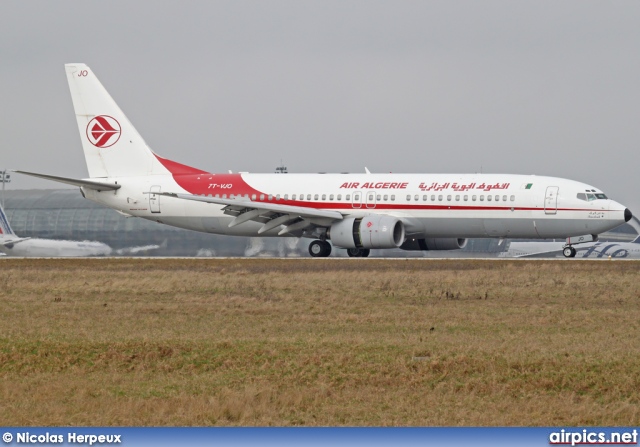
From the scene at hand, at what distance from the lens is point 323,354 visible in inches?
639

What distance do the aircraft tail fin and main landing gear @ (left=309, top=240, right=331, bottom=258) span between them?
824 centimetres

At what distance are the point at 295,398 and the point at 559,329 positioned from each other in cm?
791

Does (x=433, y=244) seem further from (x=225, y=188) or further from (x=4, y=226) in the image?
(x=4, y=226)

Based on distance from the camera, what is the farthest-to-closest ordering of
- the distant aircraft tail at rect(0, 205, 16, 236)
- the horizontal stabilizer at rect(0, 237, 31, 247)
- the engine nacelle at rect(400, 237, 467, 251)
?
the distant aircraft tail at rect(0, 205, 16, 236) < the horizontal stabilizer at rect(0, 237, 31, 247) < the engine nacelle at rect(400, 237, 467, 251)

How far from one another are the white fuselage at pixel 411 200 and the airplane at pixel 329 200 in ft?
0.14

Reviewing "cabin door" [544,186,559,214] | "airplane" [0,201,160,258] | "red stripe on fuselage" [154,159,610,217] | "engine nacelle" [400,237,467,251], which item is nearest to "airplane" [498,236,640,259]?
"engine nacelle" [400,237,467,251]

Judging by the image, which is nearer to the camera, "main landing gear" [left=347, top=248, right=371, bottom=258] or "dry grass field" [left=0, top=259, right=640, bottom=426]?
"dry grass field" [left=0, top=259, right=640, bottom=426]

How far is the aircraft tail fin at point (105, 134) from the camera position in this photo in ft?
165

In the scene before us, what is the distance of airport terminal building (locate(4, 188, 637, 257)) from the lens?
2176 inches

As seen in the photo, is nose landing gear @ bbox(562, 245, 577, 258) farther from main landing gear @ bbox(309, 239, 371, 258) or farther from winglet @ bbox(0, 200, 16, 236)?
winglet @ bbox(0, 200, 16, 236)

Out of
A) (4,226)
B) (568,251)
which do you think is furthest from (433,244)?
(4,226)

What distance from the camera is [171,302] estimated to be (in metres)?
25.4

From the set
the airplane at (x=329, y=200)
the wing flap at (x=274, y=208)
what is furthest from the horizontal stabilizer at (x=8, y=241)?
the wing flap at (x=274, y=208)

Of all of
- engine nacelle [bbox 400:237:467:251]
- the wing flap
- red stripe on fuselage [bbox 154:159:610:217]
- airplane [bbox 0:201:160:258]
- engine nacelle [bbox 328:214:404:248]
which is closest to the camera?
engine nacelle [bbox 328:214:404:248]
